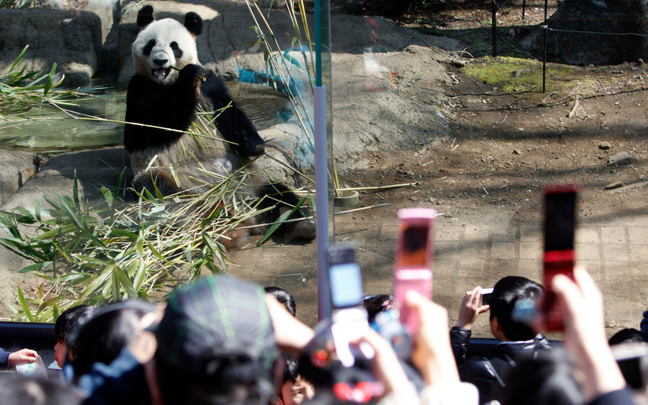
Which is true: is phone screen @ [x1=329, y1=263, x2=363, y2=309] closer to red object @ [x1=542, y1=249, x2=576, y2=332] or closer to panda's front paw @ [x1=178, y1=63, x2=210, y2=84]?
red object @ [x1=542, y1=249, x2=576, y2=332]

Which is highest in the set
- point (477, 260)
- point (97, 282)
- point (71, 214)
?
point (71, 214)

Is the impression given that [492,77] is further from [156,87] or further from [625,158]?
[156,87]

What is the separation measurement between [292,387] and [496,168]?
9.28 ft

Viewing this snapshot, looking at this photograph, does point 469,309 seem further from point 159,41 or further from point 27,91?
point 27,91

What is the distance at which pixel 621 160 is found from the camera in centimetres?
358

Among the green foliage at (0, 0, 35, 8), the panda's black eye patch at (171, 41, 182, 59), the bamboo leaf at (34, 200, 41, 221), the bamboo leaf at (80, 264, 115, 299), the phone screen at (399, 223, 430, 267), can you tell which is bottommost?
the bamboo leaf at (80, 264, 115, 299)

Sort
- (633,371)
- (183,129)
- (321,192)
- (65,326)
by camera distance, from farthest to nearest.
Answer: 1. (183,129)
2. (321,192)
3. (65,326)
4. (633,371)

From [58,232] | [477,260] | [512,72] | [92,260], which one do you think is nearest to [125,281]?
[92,260]

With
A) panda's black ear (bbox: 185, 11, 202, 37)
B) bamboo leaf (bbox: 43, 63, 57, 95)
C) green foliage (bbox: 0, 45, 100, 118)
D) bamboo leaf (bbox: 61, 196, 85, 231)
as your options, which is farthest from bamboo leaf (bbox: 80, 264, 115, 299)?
panda's black ear (bbox: 185, 11, 202, 37)

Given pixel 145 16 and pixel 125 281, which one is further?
pixel 145 16

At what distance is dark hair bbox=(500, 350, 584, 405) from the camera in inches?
30.6

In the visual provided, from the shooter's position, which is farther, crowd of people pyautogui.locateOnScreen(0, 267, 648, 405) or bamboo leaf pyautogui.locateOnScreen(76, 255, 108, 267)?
bamboo leaf pyautogui.locateOnScreen(76, 255, 108, 267)

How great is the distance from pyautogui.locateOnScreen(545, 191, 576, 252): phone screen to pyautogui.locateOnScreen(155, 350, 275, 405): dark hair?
0.48m

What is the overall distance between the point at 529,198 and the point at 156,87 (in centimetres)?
226
